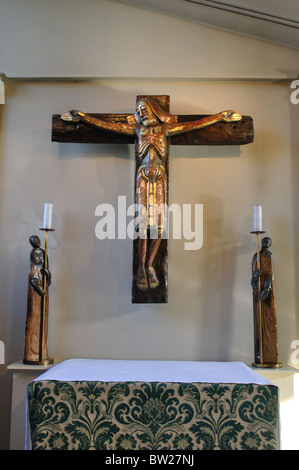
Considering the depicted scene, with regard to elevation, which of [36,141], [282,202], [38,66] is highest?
[38,66]

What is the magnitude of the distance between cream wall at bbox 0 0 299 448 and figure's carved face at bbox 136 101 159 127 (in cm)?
31

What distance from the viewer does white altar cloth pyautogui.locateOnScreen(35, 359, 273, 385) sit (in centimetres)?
181

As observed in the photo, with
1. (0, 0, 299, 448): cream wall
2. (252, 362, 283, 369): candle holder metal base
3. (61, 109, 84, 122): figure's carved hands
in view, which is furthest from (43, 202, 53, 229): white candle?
(252, 362, 283, 369): candle holder metal base

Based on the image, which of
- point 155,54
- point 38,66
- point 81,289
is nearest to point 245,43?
point 155,54

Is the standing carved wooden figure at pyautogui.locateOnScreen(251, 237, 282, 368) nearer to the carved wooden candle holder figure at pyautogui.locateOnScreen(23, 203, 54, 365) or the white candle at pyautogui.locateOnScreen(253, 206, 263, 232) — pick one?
the white candle at pyautogui.locateOnScreen(253, 206, 263, 232)

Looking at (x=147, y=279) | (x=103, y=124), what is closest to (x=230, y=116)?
(x=103, y=124)

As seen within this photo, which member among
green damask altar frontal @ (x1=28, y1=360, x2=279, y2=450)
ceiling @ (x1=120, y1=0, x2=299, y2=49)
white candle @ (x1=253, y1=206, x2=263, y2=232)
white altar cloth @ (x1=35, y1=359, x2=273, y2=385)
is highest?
ceiling @ (x1=120, y1=0, x2=299, y2=49)

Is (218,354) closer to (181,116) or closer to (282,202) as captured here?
(282,202)

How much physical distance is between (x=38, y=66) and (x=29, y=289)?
1.61 metres

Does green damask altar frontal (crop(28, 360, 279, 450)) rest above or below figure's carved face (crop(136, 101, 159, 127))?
below

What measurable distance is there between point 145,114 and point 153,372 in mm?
1563

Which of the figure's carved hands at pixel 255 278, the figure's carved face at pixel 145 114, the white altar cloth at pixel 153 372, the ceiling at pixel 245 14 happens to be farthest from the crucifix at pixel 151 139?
the ceiling at pixel 245 14

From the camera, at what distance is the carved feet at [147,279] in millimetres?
2510

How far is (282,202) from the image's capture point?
110 inches
